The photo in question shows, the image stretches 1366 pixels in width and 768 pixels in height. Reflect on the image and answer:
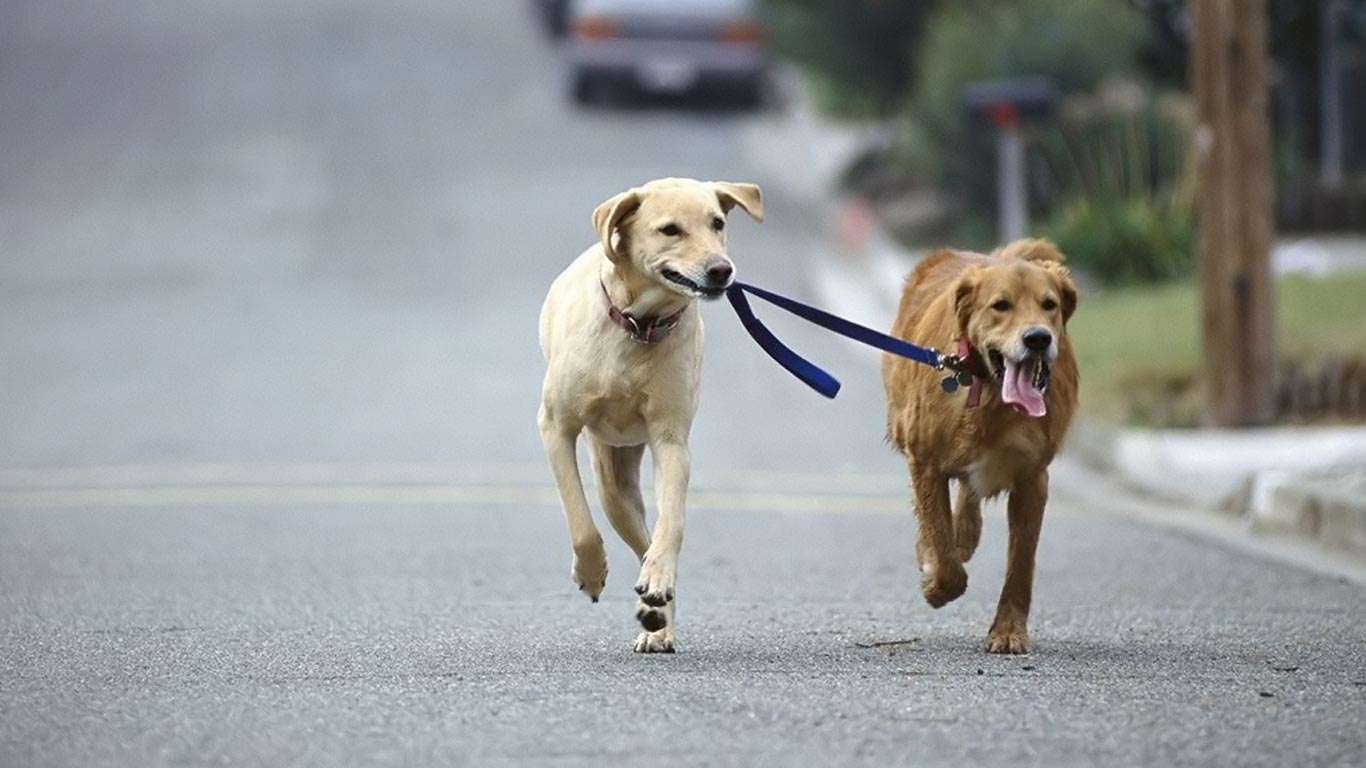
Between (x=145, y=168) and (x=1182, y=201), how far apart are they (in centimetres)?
1321

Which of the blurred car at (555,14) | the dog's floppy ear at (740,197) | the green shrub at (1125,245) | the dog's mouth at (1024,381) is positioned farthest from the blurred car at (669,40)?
the dog's mouth at (1024,381)

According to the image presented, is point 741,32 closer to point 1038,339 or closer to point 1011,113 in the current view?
point 1011,113

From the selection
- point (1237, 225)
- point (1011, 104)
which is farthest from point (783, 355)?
point (1011, 104)

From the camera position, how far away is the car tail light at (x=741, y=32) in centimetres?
3234

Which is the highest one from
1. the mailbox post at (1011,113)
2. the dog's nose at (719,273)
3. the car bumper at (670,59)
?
the car bumper at (670,59)

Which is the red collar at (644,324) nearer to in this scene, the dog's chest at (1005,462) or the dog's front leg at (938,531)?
the dog's front leg at (938,531)

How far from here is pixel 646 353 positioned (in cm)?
865

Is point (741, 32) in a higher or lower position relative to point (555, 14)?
lower

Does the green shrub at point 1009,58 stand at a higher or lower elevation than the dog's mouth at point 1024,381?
higher

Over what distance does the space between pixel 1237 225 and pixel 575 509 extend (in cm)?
831

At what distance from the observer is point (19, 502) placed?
1549cm

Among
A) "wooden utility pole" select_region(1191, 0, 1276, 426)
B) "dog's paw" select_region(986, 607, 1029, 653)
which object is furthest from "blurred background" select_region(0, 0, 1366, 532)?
"dog's paw" select_region(986, 607, 1029, 653)

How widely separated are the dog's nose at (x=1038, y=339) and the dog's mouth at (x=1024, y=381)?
0.05 m

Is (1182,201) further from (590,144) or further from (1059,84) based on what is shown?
→ (590,144)
